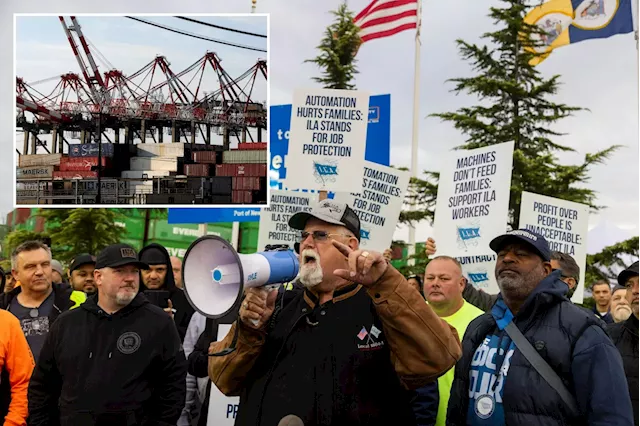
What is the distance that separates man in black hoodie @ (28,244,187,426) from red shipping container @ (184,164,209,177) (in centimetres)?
808

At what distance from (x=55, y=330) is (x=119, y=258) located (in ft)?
1.88

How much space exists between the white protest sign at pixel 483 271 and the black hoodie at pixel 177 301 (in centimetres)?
360

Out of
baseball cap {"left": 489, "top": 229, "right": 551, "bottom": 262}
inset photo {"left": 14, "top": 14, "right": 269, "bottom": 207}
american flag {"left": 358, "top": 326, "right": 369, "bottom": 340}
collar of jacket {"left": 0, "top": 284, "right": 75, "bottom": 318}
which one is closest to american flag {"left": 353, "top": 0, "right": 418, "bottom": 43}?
inset photo {"left": 14, "top": 14, "right": 269, "bottom": 207}

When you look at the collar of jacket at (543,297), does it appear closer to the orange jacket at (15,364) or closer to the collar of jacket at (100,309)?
the collar of jacket at (100,309)

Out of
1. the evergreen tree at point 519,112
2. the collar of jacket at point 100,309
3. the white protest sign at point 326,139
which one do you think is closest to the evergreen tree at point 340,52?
the evergreen tree at point 519,112

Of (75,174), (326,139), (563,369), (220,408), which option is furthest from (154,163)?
(563,369)

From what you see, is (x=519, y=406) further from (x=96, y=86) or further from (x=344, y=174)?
(x=96, y=86)

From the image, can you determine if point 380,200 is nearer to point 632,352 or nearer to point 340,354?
point 632,352

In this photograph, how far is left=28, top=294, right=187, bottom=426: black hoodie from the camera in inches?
181

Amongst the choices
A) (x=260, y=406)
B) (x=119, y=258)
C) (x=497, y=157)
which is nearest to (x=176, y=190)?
(x=497, y=157)

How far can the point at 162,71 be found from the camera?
13383 mm

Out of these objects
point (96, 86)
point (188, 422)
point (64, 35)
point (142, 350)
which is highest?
point (64, 35)

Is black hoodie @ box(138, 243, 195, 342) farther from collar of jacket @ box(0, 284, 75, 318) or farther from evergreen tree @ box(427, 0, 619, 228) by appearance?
evergreen tree @ box(427, 0, 619, 228)

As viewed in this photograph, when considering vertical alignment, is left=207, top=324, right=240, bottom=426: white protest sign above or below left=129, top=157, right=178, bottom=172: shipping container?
below
